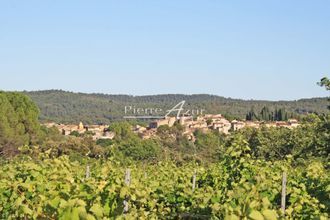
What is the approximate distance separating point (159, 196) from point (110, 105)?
150910 mm

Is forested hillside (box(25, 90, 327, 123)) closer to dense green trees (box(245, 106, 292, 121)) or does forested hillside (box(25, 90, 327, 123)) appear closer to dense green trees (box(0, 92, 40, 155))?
dense green trees (box(245, 106, 292, 121))

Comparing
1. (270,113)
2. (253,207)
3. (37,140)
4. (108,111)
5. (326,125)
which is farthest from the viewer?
(108,111)

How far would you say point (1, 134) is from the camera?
36312 millimetres

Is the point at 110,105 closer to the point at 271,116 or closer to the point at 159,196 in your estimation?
the point at 271,116

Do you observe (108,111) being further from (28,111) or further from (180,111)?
(28,111)

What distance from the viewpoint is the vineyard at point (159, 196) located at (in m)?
3.21

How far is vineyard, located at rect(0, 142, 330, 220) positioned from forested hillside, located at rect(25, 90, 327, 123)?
118 m

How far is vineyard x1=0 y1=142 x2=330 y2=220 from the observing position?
10.5 feet

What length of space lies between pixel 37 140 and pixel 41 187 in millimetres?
34186

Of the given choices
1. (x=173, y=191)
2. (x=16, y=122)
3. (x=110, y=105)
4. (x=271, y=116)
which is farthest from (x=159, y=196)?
(x=110, y=105)

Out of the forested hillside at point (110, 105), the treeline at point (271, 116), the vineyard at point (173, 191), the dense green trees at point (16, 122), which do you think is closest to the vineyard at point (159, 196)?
the vineyard at point (173, 191)

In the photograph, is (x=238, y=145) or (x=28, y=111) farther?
(x=28, y=111)

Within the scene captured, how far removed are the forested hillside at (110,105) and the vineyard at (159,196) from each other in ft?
388

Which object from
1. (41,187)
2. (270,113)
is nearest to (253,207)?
(41,187)
